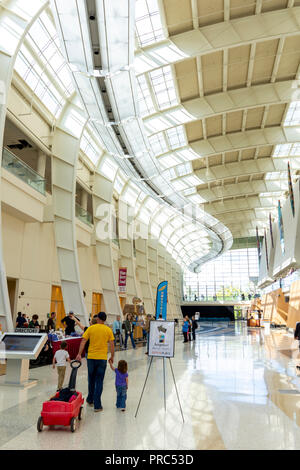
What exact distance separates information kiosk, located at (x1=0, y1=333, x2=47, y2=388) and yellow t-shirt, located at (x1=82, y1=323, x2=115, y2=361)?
91.0 inches

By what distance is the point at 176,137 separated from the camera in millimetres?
26703

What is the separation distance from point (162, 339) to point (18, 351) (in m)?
3.67

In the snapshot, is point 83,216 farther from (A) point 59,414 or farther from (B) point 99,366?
(A) point 59,414

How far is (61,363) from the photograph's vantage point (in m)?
7.79

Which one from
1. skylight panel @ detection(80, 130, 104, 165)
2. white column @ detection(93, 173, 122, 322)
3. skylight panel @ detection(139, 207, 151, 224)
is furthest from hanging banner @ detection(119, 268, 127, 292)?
skylight panel @ detection(139, 207, 151, 224)

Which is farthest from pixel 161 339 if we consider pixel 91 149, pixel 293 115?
pixel 293 115

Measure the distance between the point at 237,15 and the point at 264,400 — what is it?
1587 cm

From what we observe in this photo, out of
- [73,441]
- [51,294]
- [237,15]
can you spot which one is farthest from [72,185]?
[73,441]

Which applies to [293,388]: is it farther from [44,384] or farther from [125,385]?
[44,384]

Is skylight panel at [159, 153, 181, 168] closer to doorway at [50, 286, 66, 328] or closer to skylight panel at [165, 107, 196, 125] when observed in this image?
skylight panel at [165, 107, 196, 125]

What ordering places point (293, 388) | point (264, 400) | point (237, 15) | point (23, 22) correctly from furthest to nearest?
point (237, 15) → point (23, 22) → point (293, 388) → point (264, 400)

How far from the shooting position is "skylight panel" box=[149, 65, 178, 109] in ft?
62.8

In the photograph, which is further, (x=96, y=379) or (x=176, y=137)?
(x=176, y=137)

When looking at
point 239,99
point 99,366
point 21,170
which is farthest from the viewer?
point 239,99
